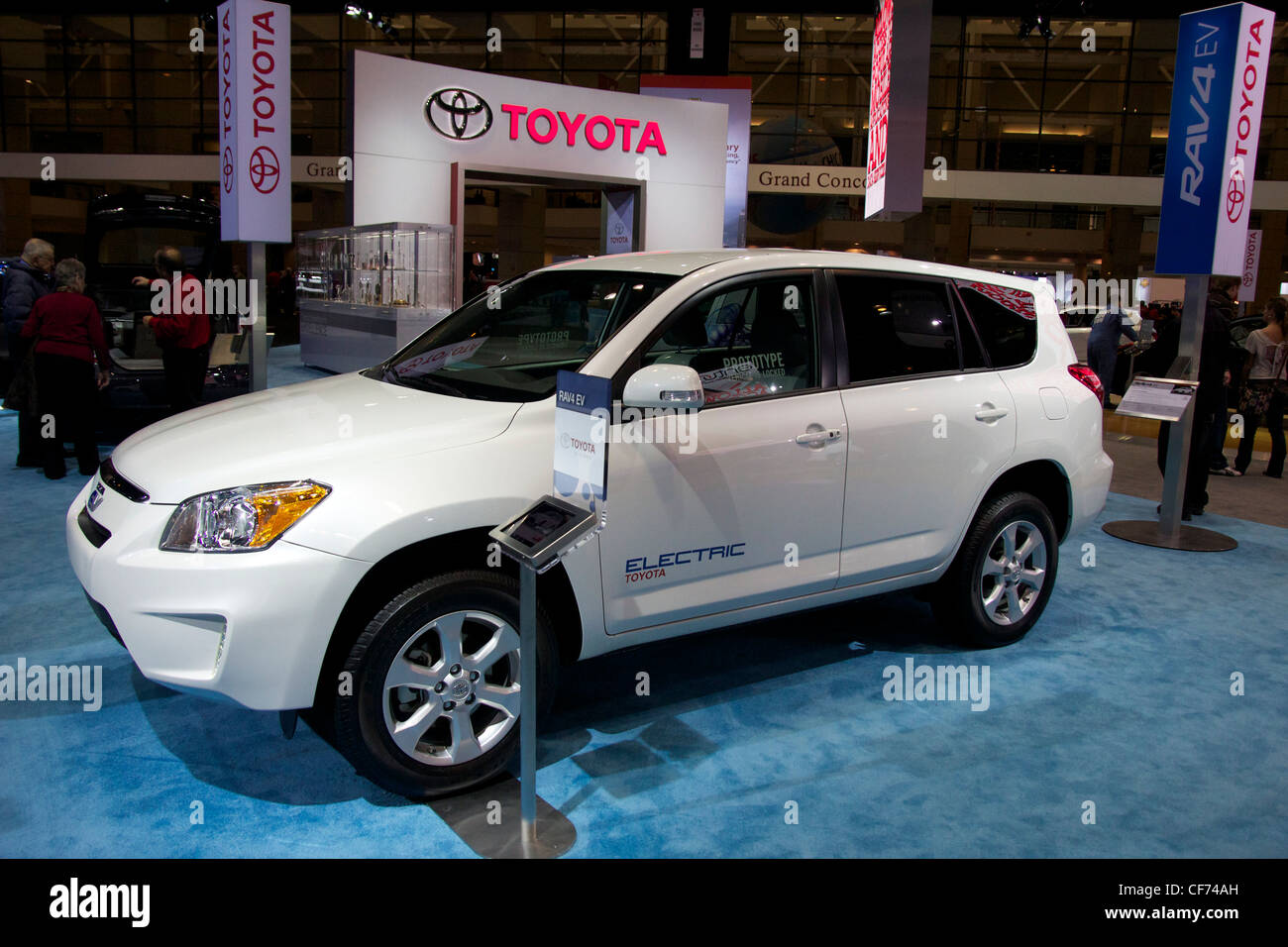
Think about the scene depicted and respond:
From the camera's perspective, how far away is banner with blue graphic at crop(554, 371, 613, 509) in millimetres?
2367

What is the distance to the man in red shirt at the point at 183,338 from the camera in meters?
7.32

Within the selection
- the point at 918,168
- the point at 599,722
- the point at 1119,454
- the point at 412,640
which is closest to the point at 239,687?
the point at 412,640

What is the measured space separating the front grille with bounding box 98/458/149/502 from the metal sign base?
5.63 m

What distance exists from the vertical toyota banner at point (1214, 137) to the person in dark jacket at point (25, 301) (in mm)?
7385

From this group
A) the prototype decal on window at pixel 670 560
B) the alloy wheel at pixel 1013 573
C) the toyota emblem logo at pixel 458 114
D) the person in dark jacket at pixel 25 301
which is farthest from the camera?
the toyota emblem logo at pixel 458 114

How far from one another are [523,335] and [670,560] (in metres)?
1.09

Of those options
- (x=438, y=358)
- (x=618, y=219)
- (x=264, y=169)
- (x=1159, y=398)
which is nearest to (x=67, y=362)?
(x=264, y=169)

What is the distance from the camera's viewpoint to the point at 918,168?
9195 mm

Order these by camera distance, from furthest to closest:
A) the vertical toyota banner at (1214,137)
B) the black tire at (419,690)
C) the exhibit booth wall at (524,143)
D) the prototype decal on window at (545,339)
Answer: the exhibit booth wall at (524,143) < the vertical toyota banner at (1214,137) < the prototype decal on window at (545,339) < the black tire at (419,690)

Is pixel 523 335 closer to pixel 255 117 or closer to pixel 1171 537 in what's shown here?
pixel 255 117

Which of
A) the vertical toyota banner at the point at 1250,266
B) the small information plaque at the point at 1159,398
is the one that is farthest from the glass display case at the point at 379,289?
the vertical toyota banner at the point at 1250,266

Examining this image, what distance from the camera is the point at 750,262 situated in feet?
11.5

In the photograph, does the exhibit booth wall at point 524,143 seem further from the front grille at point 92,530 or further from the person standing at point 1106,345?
the front grille at point 92,530
